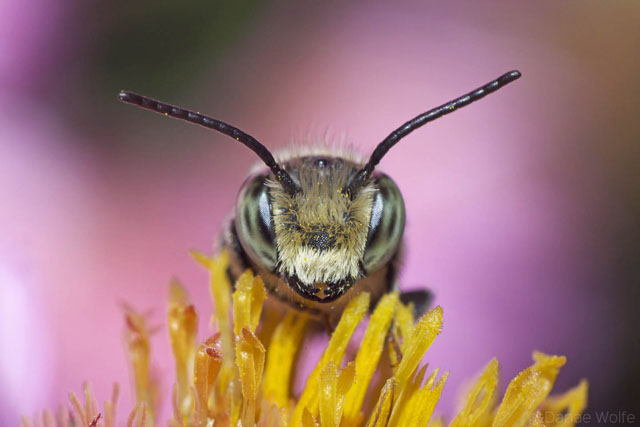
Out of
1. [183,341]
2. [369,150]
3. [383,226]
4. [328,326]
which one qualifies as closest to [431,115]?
[383,226]

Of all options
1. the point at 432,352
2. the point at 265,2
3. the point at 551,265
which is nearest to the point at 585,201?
the point at 551,265

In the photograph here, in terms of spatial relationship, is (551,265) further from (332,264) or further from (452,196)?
(332,264)

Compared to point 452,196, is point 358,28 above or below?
above

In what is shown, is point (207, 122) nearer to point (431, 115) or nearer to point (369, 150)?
point (431, 115)

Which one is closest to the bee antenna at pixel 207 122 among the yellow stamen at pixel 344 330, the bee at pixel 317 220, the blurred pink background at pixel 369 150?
the bee at pixel 317 220

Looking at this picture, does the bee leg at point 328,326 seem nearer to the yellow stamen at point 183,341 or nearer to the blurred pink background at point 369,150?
the yellow stamen at point 183,341

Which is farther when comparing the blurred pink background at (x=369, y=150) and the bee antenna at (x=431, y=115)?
the blurred pink background at (x=369, y=150)

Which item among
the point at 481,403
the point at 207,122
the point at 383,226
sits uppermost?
the point at 207,122
